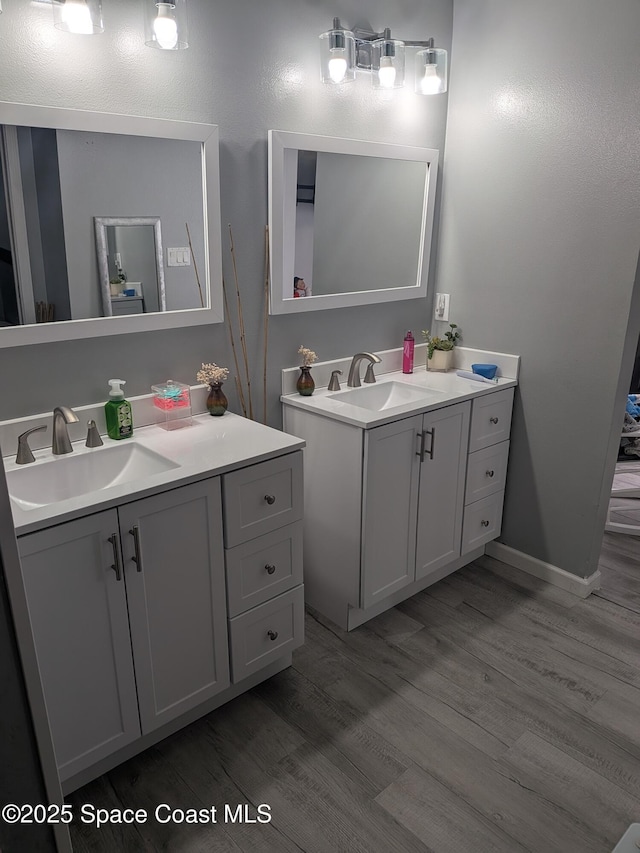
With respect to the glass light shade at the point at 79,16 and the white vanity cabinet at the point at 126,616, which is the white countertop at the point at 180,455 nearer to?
the white vanity cabinet at the point at 126,616

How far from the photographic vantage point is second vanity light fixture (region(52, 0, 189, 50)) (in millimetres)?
1650

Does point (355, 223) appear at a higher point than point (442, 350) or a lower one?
higher

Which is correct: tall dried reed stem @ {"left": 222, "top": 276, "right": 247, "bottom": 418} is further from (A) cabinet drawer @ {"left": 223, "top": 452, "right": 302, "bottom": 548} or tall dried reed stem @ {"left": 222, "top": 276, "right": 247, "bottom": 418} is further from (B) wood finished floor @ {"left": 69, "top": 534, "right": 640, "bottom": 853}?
(B) wood finished floor @ {"left": 69, "top": 534, "right": 640, "bottom": 853}

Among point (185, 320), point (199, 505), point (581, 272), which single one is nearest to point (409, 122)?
point (581, 272)

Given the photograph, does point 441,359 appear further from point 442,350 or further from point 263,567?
point 263,567

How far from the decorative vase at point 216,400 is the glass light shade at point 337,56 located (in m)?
1.15

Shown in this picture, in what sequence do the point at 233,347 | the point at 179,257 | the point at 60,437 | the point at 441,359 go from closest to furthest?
the point at 60,437
the point at 179,257
the point at 233,347
the point at 441,359

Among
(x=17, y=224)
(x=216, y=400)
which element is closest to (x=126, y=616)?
(x=216, y=400)

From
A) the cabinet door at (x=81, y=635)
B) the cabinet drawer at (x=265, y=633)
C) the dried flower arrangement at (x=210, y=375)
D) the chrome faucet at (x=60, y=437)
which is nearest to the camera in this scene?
the cabinet door at (x=81, y=635)

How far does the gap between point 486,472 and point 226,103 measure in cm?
174

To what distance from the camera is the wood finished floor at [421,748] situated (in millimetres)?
1629

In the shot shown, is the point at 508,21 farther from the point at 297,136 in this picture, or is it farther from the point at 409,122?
the point at 297,136

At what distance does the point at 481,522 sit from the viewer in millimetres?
2793

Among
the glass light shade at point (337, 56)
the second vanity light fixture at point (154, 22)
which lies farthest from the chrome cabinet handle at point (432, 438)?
the second vanity light fixture at point (154, 22)
